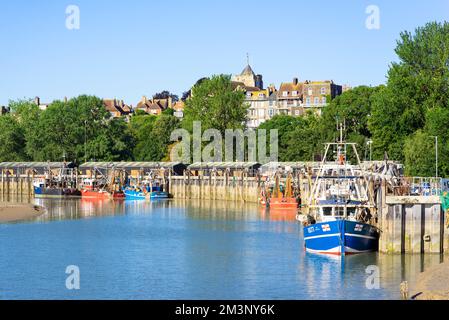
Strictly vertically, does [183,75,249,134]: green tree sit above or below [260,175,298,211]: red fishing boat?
above

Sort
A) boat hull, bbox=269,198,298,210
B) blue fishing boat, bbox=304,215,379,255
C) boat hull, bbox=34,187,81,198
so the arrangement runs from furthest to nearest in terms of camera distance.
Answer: boat hull, bbox=34,187,81,198
boat hull, bbox=269,198,298,210
blue fishing boat, bbox=304,215,379,255

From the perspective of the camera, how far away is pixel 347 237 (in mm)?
62062

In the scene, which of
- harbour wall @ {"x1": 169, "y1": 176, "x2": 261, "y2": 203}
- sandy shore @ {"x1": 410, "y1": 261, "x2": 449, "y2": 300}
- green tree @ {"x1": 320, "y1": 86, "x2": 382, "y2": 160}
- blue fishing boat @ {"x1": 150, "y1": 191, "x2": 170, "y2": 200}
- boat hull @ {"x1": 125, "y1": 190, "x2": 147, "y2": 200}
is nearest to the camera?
sandy shore @ {"x1": 410, "y1": 261, "x2": 449, "y2": 300}

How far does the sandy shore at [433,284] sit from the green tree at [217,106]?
11560 centimetres

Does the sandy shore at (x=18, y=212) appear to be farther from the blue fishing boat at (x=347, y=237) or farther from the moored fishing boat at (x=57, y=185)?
the blue fishing boat at (x=347, y=237)

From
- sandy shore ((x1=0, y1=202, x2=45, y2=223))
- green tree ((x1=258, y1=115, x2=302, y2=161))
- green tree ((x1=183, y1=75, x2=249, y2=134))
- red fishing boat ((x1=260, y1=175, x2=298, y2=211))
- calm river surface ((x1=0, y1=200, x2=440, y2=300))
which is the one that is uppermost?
green tree ((x1=183, y1=75, x2=249, y2=134))

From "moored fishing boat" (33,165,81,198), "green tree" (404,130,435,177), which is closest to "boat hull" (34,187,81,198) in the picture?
"moored fishing boat" (33,165,81,198)

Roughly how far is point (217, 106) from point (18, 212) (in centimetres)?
6622

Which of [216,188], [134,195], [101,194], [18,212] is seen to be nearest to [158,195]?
[134,195]

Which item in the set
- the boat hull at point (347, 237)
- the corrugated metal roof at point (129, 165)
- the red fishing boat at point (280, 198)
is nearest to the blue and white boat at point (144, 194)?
the corrugated metal roof at point (129, 165)

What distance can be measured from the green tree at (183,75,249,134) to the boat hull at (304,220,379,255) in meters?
104

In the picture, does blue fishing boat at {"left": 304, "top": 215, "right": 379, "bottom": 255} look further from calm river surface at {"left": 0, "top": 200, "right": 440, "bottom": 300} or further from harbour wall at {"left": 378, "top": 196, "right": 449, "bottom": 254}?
harbour wall at {"left": 378, "top": 196, "right": 449, "bottom": 254}

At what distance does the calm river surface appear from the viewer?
51.7 m
